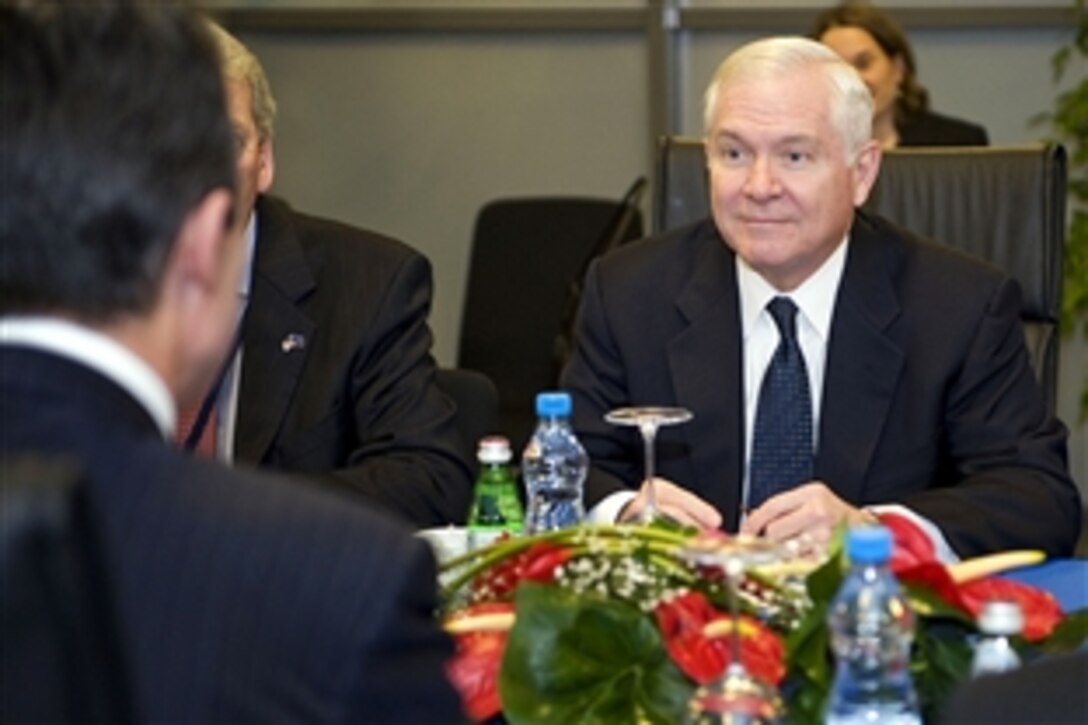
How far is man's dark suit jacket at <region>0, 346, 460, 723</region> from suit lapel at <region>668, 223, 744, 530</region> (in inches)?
69.5

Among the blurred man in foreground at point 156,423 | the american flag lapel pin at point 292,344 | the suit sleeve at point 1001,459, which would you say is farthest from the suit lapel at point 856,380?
the blurred man in foreground at point 156,423

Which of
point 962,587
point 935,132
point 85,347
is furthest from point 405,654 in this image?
point 935,132

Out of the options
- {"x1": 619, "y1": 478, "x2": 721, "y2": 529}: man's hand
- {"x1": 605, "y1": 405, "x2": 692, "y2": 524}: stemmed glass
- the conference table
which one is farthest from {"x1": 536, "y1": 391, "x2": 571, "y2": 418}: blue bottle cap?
the conference table

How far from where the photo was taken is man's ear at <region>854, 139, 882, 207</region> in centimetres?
316

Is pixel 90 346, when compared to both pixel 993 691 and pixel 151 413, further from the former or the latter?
pixel 993 691

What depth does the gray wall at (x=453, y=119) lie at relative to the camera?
6.67 metres

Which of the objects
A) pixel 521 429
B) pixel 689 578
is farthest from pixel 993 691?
pixel 521 429

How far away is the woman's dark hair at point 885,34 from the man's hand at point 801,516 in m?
3.13

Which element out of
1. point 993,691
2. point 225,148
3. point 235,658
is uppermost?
point 225,148

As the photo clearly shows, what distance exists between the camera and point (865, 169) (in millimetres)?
3186

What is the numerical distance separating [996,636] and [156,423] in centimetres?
84

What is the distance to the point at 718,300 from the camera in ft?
10.4

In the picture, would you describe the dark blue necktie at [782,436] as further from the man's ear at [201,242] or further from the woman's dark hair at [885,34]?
the woman's dark hair at [885,34]

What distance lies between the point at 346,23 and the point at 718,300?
384 centimetres
